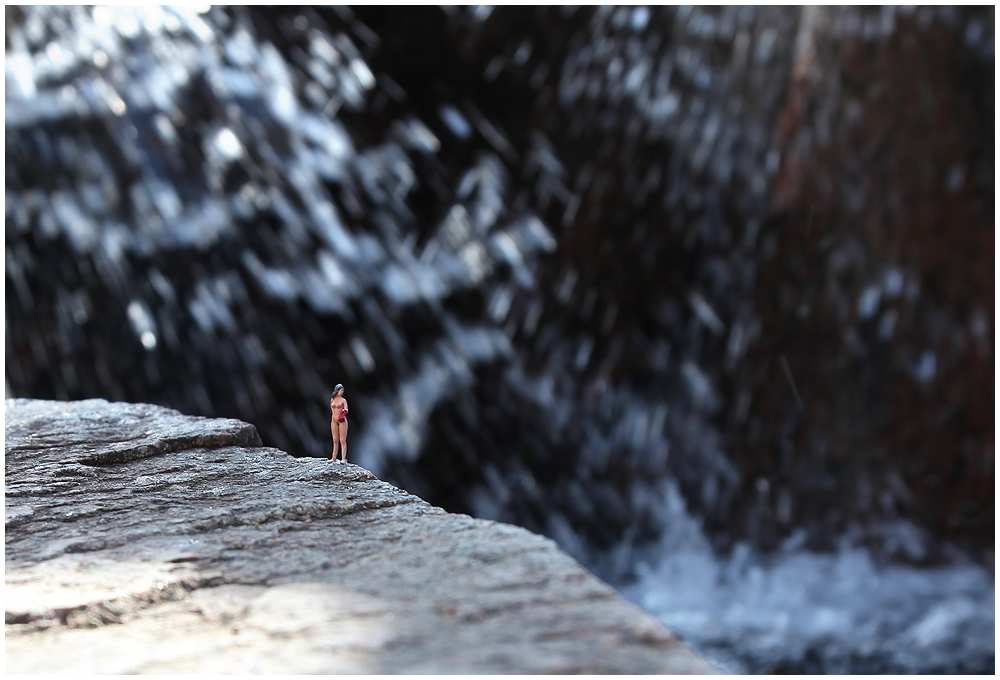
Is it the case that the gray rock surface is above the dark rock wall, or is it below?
below

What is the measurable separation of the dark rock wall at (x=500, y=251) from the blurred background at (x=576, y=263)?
1 cm

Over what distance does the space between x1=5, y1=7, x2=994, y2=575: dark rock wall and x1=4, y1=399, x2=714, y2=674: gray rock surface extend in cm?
249

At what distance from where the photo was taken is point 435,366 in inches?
152

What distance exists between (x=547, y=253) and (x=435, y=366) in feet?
2.57

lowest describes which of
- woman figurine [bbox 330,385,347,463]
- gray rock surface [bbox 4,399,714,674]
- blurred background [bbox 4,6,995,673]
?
gray rock surface [bbox 4,399,714,674]

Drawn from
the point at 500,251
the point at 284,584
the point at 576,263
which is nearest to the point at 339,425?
the point at 284,584

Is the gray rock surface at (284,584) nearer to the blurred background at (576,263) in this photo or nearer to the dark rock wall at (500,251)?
the blurred background at (576,263)

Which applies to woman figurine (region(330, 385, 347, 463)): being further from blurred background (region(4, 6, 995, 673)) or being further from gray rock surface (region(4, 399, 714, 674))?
blurred background (region(4, 6, 995, 673))

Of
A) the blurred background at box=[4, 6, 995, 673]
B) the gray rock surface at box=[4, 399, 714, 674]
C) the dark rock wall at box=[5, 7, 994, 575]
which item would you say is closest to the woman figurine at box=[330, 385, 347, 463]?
the gray rock surface at box=[4, 399, 714, 674]

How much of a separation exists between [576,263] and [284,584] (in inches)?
116

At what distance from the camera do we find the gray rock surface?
68cm

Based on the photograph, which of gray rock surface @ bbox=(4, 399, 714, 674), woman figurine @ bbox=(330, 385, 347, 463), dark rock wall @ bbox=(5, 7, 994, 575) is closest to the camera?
gray rock surface @ bbox=(4, 399, 714, 674)

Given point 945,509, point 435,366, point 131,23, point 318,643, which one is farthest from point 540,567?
point 131,23

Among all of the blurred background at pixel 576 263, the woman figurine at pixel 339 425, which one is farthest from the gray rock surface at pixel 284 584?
the blurred background at pixel 576 263
